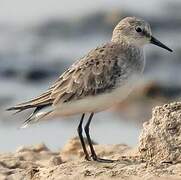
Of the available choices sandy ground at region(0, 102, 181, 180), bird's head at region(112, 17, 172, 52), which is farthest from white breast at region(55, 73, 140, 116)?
bird's head at region(112, 17, 172, 52)

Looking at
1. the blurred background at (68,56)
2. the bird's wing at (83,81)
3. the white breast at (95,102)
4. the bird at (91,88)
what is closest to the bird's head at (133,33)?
the bird at (91,88)

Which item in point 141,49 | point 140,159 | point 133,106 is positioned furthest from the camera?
point 133,106

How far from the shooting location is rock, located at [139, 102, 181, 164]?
984 centimetres

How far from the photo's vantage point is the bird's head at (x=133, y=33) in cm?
1104

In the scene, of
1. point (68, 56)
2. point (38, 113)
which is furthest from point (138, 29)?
point (68, 56)

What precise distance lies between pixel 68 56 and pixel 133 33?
763 centimetres

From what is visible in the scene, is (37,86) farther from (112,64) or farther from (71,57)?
(112,64)

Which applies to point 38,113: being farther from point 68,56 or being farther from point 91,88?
point 68,56

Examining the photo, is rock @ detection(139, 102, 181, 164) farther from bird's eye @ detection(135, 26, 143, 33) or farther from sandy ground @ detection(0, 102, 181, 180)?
bird's eye @ detection(135, 26, 143, 33)

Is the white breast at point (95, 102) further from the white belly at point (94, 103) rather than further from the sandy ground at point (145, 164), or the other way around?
the sandy ground at point (145, 164)

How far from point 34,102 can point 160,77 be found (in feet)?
24.6

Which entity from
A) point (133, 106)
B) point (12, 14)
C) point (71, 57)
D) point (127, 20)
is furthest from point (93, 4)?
point (127, 20)

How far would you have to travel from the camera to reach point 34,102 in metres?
10.5

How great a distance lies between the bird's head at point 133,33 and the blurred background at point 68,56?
2901 millimetres
